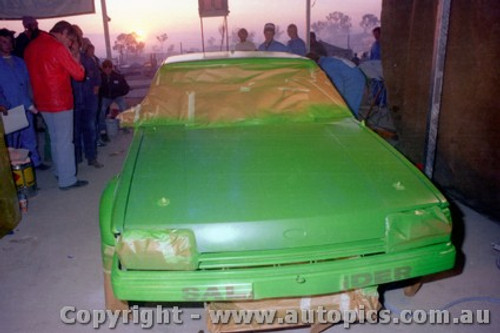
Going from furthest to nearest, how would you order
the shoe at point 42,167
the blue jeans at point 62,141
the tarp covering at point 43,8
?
the tarp covering at point 43,8
the shoe at point 42,167
the blue jeans at point 62,141

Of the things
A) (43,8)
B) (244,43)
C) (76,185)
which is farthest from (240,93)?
(43,8)

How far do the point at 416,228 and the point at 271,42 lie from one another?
6351 mm

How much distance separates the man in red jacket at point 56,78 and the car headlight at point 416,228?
407cm

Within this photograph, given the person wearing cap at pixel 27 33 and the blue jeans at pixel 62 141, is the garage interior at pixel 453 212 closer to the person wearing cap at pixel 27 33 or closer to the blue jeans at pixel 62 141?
the blue jeans at pixel 62 141

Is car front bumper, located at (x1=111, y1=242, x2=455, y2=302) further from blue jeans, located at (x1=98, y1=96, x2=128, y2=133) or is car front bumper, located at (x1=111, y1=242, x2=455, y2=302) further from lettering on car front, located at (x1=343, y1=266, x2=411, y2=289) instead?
blue jeans, located at (x1=98, y1=96, x2=128, y2=133)

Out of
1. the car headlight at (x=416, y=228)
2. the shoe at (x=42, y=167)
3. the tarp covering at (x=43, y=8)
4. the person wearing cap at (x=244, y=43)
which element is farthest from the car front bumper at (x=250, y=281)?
the tarp covering at (x=43, y=8)

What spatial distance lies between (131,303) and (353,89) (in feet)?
13.0

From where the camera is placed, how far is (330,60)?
5.59m

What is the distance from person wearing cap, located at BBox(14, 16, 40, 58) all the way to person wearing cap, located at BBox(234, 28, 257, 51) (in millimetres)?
3900

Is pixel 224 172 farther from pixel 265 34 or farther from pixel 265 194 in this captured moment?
pixel 265 34

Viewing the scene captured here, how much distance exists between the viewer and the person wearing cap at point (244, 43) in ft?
28.5

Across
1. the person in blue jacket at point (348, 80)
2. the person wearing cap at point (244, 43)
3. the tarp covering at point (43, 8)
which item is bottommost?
the person in blue jacket at point (348, 80)

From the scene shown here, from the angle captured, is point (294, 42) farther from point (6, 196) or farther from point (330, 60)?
point (6, 196)

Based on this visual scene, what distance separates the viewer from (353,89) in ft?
17.9
